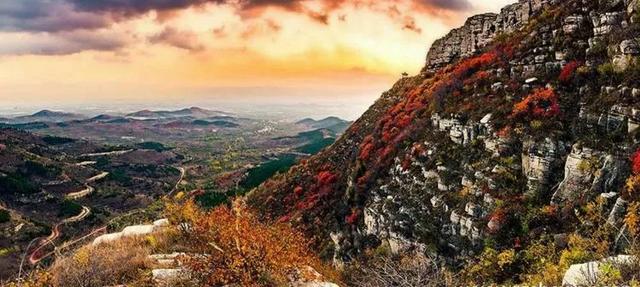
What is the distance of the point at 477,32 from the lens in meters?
64.1

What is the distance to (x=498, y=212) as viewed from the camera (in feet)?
98.3

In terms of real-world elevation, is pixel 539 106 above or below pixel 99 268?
above

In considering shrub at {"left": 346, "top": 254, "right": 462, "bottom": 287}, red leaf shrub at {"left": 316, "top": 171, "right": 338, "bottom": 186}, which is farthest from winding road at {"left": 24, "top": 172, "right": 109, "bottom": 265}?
shrub at {"left": 346, "top": 254, "right": 462, "bottom": 287}

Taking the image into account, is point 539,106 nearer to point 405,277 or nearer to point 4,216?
point 405,277

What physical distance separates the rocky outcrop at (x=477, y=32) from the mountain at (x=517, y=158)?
0.64 m

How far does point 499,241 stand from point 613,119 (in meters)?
9.69

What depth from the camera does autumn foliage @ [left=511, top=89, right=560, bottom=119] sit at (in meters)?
33.3

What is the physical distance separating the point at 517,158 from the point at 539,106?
4.31 m

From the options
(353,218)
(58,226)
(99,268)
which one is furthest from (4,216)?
(99,268)

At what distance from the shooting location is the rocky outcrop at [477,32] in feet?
172

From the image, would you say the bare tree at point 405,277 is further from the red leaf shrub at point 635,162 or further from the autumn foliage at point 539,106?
the autumn foliage at point 539,106

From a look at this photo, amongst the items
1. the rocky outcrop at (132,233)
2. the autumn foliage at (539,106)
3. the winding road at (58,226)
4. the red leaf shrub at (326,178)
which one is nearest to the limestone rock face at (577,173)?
the autumn foliage at (539,106)

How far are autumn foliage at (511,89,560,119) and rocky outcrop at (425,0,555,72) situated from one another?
60.8ft

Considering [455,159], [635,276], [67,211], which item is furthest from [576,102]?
[67,211]
